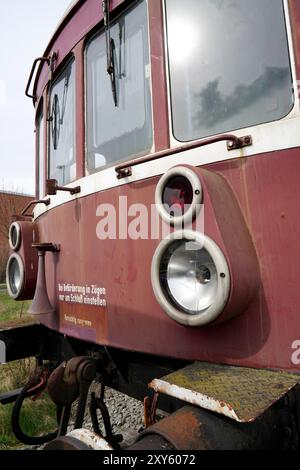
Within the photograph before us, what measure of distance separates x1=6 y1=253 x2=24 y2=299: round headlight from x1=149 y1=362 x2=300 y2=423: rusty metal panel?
63.4 inches

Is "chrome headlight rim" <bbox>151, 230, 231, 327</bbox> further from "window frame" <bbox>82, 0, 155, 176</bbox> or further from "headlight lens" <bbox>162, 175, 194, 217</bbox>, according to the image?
"window frame" <bbox>82, 0, 155, 176</bbox>

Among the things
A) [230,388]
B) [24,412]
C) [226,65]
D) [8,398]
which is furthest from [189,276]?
[24,412]

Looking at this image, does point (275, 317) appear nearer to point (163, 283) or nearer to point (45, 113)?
point (163, 283)

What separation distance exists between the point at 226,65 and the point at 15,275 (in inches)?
80.2

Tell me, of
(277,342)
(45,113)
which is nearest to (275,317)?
(277,342)

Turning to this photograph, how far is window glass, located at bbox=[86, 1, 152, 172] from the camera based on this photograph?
181cm

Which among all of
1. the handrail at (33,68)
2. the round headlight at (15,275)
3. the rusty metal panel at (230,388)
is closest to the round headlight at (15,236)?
the round headlight at (15,275)

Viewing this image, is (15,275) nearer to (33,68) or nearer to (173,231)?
(33,68)

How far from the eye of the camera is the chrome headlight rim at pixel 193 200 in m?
1.37

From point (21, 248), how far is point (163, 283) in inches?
59.2

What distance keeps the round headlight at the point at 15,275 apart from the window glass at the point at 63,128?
2.09ft

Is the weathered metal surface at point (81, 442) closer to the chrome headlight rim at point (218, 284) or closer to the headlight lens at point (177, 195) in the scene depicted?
the chrome headlight rim at point (218, 284)

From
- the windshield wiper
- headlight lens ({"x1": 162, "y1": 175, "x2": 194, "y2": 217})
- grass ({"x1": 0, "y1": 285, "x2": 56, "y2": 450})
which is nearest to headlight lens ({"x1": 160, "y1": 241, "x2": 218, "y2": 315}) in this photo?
headlight lens ({"x1": 162, "y1": 175, "x2": 194, "y2": 217})

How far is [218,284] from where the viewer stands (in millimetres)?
1271
